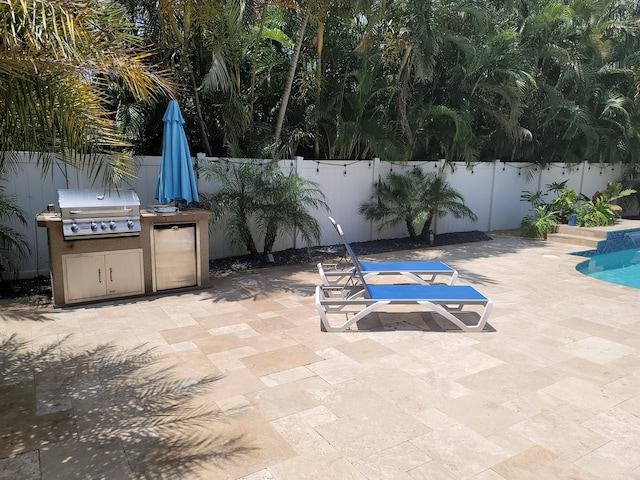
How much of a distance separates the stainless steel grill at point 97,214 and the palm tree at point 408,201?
5.62 metres

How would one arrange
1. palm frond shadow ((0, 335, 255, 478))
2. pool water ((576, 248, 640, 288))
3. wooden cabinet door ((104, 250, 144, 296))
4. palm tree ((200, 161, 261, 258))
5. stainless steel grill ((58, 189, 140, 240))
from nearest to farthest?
palm frond shadow ((0, 335, 255, 478)) → stainless steel grill ((58, 189, 140, 240)) → wooden cabinet door ((104, 250, 144, 296)) → palm tree ((200, 161, 261, 258)) → pool water ((576, 248, 640, 288))

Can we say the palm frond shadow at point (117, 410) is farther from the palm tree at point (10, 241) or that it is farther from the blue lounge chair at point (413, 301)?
the palm tree at point (10, 241)

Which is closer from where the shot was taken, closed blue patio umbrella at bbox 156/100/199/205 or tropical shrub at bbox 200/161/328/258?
closed blue patio umbrella at bbox 156/100/199/205

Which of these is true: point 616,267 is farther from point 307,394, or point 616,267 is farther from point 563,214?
point 307,394

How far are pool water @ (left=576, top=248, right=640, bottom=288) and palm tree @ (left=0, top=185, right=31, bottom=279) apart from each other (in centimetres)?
1016

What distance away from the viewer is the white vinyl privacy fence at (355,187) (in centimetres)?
701

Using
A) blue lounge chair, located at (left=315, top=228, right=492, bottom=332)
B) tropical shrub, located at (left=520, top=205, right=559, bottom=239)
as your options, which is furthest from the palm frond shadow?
tropical shrub, located at (left=520, top=205, right=559, bottom=239)

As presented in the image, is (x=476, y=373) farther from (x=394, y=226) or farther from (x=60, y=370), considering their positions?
(x=394, y=226)

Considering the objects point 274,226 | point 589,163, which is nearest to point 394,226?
point 274,226

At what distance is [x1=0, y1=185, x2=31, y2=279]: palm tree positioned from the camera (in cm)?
642

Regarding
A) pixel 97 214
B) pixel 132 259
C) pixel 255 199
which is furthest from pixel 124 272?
pixel 255 199

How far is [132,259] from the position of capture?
6.27 m

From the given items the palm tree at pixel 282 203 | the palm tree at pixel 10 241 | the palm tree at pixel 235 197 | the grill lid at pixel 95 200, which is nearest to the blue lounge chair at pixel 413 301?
the palm tree at pixel 282 203

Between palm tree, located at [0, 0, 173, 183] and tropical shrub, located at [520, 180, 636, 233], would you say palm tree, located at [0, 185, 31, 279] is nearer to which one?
palm tree, located at [0, 0, 173, 183]
